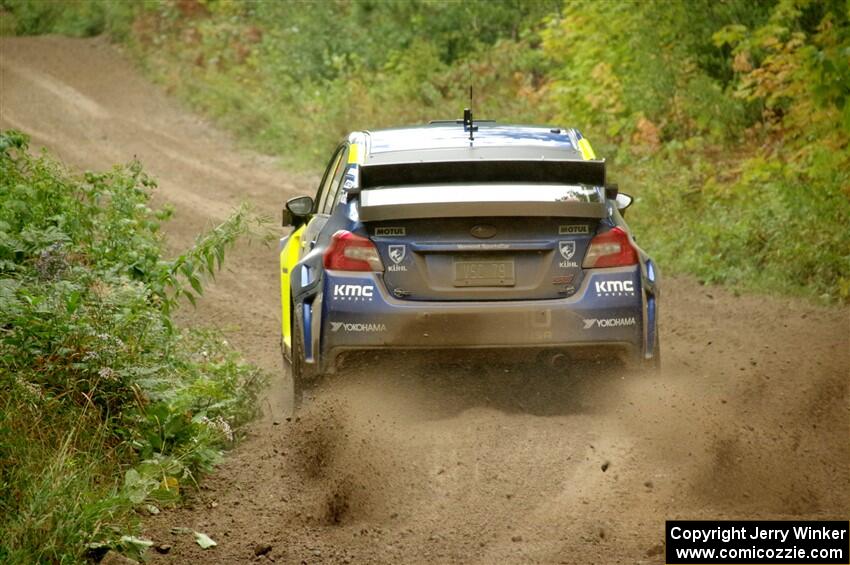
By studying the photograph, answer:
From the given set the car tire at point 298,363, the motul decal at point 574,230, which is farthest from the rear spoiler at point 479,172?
the car tire at point 298,363

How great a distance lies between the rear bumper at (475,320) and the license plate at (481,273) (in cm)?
12

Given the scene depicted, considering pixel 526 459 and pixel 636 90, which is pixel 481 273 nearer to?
pixel 526 459

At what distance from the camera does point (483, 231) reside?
6781 mm

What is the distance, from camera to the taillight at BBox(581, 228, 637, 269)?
688 centimetres

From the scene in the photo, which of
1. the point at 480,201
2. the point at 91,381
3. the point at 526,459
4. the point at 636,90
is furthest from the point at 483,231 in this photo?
the point at 636,90

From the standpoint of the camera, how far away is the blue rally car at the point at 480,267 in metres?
6.73

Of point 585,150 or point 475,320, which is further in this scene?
point 585,150

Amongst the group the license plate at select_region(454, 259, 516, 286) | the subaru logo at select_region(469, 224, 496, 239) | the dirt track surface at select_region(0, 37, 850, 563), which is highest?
the subaru logo at select_region(469, 224, 496, 239)

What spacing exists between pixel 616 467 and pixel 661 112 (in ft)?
39.0

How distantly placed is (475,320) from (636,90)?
11.3 m

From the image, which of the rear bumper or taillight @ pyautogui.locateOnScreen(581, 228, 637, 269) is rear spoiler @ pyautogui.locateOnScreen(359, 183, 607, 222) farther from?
the rear bumper

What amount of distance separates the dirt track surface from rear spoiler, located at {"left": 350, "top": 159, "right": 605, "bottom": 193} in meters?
0.96

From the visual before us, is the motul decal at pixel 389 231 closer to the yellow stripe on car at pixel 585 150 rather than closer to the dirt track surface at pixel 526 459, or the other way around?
the dirt track surface at pixel 526 459

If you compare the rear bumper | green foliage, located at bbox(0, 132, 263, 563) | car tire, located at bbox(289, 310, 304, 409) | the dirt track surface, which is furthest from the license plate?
green foliage, located at bbox(0, 132, 263, 563)
